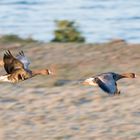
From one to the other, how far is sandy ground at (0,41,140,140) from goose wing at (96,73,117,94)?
0.46 metres

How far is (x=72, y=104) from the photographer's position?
10.3m

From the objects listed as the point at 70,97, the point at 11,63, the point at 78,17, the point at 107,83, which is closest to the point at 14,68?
the point at 11,63

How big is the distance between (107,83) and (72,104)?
1.48m

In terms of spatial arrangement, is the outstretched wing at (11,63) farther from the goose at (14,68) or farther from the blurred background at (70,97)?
the blurred background at (70,97)

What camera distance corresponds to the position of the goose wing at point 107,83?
863 centimetres

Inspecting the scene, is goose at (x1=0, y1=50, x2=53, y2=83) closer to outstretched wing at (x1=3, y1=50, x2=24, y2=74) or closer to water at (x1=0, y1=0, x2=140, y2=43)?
outstretched wing at (x1=3, y1=50, x2=24, y2=74)

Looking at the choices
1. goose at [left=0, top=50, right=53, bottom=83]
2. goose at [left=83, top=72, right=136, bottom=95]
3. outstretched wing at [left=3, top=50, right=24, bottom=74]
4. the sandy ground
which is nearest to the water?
the sandy ground

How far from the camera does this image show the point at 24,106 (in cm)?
1020

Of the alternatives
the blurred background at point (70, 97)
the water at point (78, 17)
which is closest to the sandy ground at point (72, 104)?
the blurred background at point (70, 97)

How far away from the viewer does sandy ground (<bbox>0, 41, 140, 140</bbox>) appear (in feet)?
29.1

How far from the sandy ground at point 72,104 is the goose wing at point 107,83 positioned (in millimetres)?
460

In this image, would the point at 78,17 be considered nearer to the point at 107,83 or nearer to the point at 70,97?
the point at 70,97

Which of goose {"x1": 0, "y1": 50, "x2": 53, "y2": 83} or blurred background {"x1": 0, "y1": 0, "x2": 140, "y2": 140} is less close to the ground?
goose {"x1": 0, "y1": 50, "x2": 53, "y2": 83}

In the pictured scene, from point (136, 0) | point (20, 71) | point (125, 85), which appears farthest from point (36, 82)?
point (136, 0)
